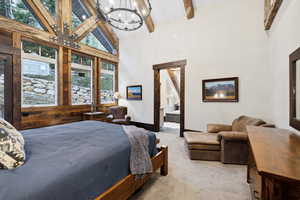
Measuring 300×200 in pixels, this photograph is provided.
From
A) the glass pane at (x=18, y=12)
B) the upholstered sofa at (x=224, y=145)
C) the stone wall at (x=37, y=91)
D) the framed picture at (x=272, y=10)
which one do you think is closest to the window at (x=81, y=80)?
the stone wall at (x=37, y=91)

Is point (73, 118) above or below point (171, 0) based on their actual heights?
below

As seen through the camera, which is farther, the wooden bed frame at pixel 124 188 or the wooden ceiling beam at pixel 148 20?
the wooden ceiling beam at pixel 148 20

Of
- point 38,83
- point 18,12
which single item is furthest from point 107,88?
point 18,12

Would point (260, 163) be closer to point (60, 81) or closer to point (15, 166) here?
point (15, 166)

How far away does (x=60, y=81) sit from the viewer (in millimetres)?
4246

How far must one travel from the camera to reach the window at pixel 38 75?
3641 mm

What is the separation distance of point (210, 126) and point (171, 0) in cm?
405

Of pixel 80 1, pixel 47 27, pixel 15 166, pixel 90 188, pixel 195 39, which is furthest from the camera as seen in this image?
pixel 80 1

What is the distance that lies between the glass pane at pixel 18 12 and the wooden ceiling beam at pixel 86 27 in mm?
1055

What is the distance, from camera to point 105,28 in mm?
5691

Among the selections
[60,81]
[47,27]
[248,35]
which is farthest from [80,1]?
[248,35]

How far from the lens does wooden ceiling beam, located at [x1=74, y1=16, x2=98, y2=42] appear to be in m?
4.68

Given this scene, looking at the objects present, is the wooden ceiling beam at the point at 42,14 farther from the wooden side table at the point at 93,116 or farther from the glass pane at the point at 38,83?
the wooden side table at the point at 93,116

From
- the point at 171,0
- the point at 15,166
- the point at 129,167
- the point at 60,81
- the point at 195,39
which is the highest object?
the point at 171,0
